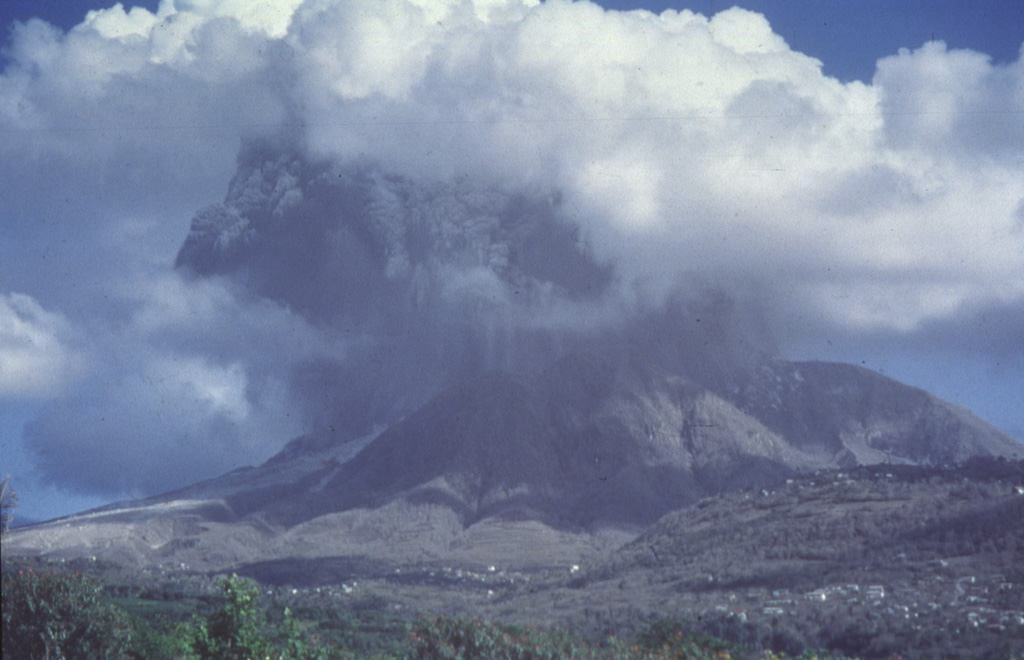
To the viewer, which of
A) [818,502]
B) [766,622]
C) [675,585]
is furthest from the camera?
[818,502]

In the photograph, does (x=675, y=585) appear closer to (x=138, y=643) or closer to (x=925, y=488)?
(x=925, y=488)

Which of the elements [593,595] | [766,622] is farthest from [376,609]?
[766,622]

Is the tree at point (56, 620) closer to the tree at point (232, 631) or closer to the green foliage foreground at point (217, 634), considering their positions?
the green foliage foreground at point (217, 634)

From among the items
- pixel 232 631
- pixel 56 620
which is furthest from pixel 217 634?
pixel 56 620

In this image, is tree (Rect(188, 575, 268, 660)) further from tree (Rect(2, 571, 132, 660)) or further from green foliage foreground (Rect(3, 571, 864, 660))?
tree (Rect(2, 571, 132, 660))

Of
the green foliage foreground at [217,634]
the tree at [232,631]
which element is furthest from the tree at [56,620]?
the tree at [232,631]

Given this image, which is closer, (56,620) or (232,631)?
(232,631)

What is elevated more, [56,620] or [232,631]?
[56,620]

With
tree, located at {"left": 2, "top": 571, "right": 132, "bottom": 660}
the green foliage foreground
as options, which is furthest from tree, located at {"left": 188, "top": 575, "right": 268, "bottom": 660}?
tree, located at {"left": 2, "top": 571, "right": 132, "bottom": 660}

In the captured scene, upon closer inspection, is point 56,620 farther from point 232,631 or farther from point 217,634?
point 232,631

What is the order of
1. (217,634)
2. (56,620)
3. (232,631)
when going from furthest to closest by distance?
(56,620), (217,634), (232,631)

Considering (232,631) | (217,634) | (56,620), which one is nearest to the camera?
(232,631)
